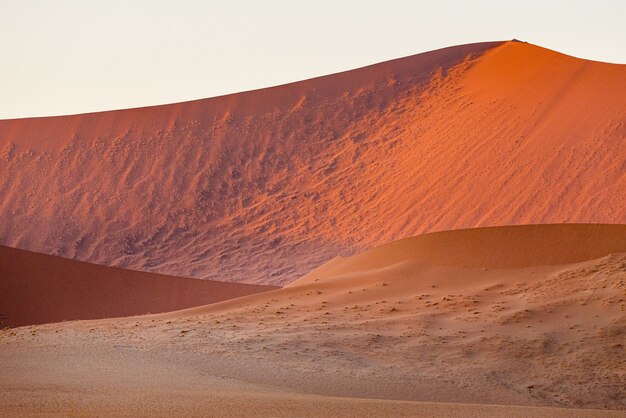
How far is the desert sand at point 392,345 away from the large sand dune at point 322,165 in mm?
14768

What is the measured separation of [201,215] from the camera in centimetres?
4106

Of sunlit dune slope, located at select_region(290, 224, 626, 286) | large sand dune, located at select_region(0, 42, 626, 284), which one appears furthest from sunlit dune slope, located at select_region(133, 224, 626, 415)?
large sand dune, located at select_region(0, 42, 626, 284)

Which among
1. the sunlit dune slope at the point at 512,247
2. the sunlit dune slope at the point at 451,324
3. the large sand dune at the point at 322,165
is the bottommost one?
the sunlit dune slope at the point at 451,324

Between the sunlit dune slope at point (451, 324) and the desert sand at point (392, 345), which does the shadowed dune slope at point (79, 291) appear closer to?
the desert sand at point (392, 345)

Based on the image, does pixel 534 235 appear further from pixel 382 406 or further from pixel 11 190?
pixel 11 190

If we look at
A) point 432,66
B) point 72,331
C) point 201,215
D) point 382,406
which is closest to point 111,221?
point 201,215

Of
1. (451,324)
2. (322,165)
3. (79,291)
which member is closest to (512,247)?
(451,324)

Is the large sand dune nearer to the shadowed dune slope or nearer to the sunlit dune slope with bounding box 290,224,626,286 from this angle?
the shadowed dune slope

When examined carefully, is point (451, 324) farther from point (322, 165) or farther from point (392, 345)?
point (322, 165)

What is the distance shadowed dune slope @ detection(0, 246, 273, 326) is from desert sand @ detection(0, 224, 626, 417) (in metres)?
7.46

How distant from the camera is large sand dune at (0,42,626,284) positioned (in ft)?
116

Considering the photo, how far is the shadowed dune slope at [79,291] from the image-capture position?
80.5ft

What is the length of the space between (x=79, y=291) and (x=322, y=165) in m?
18.3

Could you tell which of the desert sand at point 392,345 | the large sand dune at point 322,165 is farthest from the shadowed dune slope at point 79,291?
the large sand dune at point 322,165
